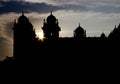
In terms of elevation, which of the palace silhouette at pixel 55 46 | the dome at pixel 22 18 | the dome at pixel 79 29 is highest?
the dome at pixel 22 18

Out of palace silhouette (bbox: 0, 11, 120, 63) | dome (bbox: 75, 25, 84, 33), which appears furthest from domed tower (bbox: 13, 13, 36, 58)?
dome (bbox: 75, 25, 84, 33)

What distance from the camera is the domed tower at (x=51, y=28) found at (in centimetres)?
6725

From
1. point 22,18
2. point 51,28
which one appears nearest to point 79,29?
point 51,28

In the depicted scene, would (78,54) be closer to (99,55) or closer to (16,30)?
(99,55)

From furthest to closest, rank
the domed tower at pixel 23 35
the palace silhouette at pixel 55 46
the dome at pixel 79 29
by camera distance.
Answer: the dome at pixel 79 29
the domed tower at pixel 23 35
the palace silhouette at pixel 55 46

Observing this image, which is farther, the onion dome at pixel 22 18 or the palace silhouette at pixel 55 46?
the onion dome at pixel 22 18

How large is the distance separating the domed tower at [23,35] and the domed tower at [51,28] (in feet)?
12.5

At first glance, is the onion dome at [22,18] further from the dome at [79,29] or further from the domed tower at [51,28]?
the dome at [79,29]

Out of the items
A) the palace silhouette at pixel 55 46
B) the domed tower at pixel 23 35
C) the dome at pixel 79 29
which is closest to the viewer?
the palace silhouette at pixel 55 46

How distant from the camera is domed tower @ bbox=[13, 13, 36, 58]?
6444cm

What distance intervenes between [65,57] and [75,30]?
694 inches

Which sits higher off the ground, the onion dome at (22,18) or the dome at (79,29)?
the onion dome at (22,18)

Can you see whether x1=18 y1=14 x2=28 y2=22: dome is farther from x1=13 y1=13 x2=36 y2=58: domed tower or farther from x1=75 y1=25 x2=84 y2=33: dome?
x1=75 y1=25 x2=84 y2=33: dome

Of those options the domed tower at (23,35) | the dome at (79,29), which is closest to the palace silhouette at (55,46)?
the domed tower at (23,35)
